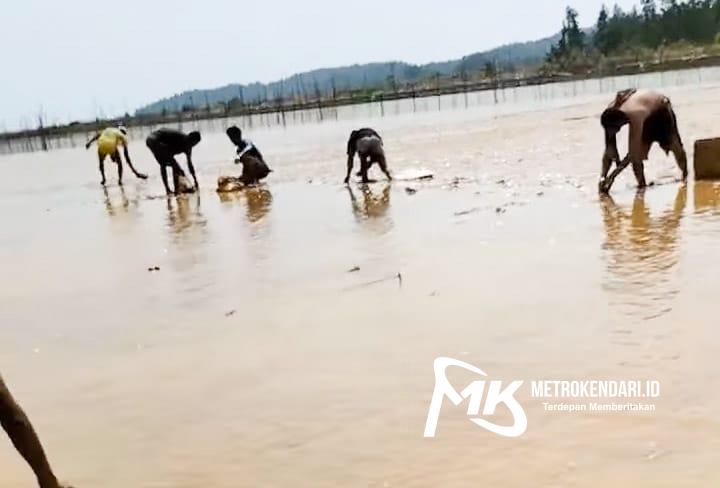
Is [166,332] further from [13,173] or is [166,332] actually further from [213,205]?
[13,173]

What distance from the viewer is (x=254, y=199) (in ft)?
53.1

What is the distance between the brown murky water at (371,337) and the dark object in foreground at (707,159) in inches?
17.9

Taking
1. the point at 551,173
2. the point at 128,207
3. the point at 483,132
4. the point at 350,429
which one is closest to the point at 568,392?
the point at 350,429

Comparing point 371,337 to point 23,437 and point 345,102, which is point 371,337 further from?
point 345,102

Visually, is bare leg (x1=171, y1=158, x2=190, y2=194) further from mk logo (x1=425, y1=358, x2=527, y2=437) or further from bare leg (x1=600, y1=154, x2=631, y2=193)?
mk logo (x1=425, y1=358, x2=527, y2=437)

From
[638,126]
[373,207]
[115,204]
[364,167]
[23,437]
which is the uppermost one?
[638,126]

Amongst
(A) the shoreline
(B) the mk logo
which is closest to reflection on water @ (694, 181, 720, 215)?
(B) the mk logo

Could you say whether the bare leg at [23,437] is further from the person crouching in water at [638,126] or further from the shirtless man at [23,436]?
the person crouching in water at [638,126]

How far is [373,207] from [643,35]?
89.3m

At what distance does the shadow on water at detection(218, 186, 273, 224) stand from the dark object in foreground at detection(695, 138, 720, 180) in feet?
19.9

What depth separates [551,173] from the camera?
47.2ft

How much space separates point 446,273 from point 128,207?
11.3m

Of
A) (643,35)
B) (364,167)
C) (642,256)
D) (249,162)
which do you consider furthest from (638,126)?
(643,35)

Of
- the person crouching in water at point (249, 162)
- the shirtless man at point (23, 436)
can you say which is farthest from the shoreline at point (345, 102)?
the shirtless man at point (23, 436)
